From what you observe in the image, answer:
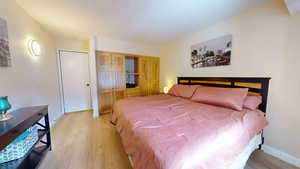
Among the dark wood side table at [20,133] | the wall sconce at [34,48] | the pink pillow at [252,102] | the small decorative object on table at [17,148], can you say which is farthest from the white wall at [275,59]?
the wall sconce at [34,48]

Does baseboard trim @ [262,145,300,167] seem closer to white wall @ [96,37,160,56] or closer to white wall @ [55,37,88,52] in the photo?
white wall @ [96,37,160,56]

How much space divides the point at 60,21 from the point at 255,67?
146 inches

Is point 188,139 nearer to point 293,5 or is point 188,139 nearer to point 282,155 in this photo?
point 282,155

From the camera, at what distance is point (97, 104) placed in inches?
124

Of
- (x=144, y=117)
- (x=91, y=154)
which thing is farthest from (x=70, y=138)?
(x=144, y=117)

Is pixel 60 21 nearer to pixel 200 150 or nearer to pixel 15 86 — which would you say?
pixel 15 86

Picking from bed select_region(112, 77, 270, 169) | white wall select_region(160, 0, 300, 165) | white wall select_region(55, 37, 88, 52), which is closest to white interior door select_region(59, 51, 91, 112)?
white wall select_region(55, 37, 88, 52)

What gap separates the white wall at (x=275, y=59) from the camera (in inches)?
57.3

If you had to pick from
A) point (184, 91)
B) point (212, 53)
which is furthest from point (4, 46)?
point (212, 53)

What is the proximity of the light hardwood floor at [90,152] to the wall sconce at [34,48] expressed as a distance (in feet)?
5.34

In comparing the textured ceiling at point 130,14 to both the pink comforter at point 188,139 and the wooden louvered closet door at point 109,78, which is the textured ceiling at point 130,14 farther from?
the pink comforter at point 188,139

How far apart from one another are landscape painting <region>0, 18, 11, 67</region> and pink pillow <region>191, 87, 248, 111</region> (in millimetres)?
2876

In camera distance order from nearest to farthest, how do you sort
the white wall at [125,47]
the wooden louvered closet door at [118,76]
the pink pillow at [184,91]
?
the pink pillow at [184,91] < the white wall at [125,47] < the wooden louvered closet door at [118,76]

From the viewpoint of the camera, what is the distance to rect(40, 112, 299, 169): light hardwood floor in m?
1.44
